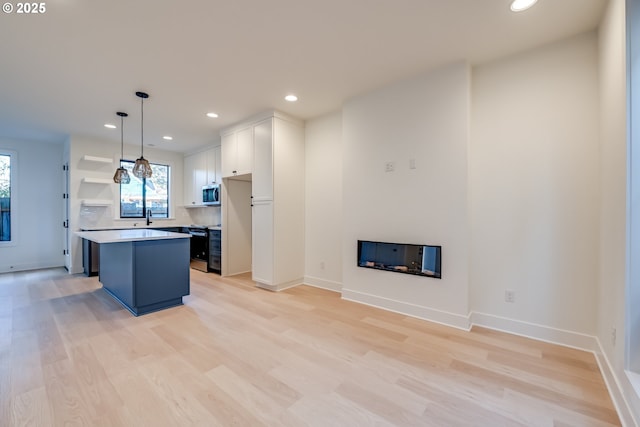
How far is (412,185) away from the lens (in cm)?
295

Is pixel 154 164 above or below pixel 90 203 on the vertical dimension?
above

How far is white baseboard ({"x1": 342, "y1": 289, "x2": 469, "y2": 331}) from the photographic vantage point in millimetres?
2643

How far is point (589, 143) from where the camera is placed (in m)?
2.21

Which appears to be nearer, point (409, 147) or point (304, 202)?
point (409, 147)

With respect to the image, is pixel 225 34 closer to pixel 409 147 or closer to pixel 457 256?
pixel 409 147

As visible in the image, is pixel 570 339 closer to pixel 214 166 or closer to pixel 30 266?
pixel 214 166

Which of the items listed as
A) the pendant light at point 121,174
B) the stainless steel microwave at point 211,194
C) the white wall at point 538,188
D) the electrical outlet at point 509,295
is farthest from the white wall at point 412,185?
the pendant light at point 121,174

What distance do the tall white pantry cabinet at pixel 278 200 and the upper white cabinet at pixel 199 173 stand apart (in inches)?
65.1

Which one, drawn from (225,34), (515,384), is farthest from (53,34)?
(515,384)

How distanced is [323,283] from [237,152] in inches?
101

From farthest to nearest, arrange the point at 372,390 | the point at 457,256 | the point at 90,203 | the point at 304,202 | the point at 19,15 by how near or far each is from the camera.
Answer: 1. the point at 90,203
2. the point at 304,202
3. the point at 457,256
4. the point at 19,15
5. the point at 372,390

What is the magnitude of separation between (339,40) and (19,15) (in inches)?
95.4

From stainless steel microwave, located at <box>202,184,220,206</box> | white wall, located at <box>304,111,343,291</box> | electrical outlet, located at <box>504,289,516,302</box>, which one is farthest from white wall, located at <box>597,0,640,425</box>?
stainless steel microwave, located at <box>202,184,220,206</box>

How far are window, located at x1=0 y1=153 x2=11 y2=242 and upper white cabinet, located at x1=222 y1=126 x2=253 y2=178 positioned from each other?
13.9ft
